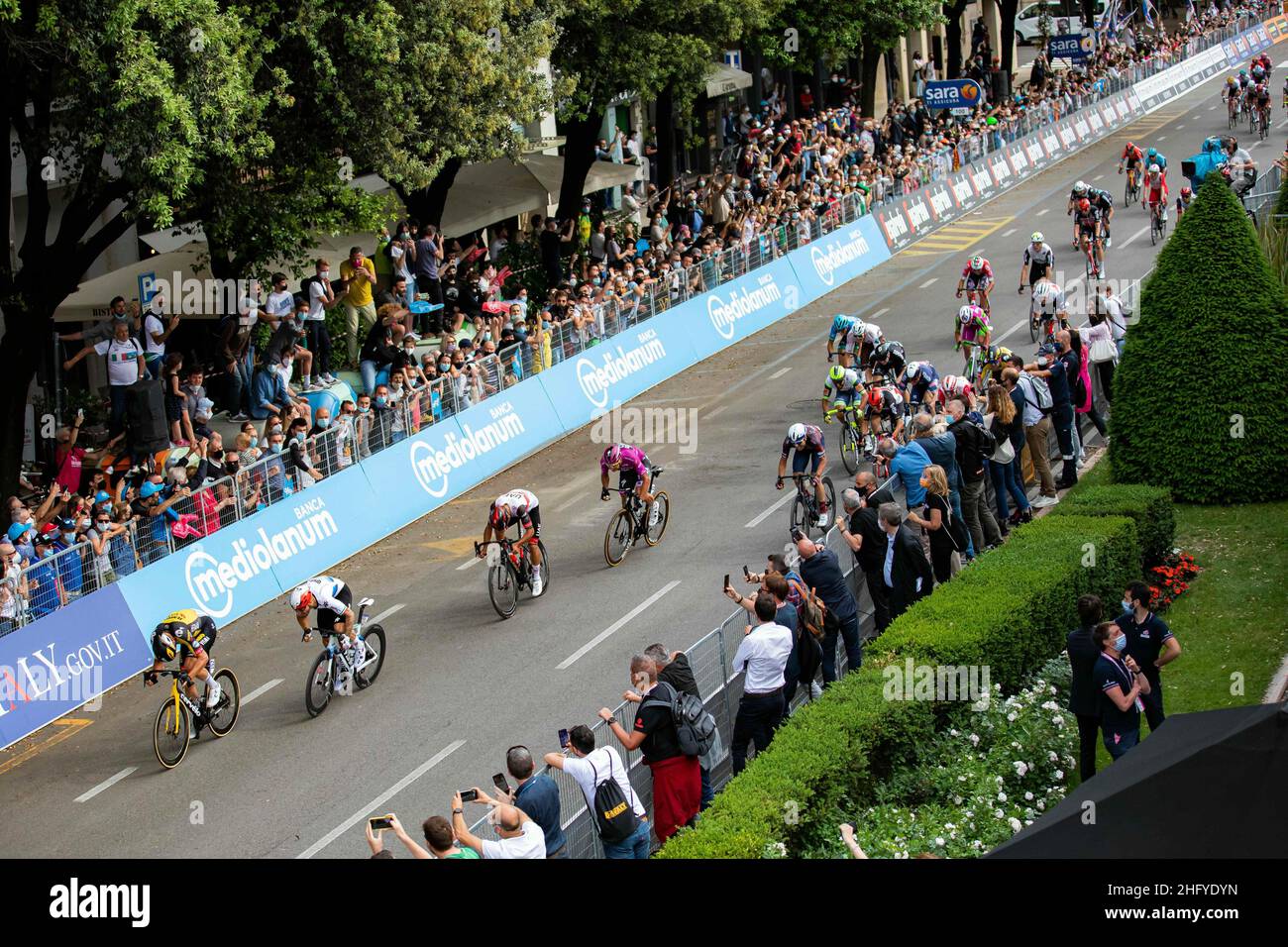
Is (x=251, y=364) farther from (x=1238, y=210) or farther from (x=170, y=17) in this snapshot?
(x=1238, y=210)

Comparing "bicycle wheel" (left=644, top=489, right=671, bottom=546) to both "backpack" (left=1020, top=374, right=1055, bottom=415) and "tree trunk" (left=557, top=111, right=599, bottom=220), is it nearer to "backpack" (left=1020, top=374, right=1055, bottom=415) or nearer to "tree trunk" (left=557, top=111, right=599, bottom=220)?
"backpack" (left=1020, top=374, right=1055, bottom=415)

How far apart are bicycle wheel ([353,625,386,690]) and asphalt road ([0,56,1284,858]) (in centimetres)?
17

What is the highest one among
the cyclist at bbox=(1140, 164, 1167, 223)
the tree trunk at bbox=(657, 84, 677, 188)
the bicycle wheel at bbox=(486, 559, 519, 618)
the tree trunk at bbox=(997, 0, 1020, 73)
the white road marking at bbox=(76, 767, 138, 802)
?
the tree trunk at bbox=(997, 0, 1020, 73)

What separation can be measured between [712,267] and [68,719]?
1708 cm

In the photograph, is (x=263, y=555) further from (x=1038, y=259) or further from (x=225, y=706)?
(x=1038, y=259)

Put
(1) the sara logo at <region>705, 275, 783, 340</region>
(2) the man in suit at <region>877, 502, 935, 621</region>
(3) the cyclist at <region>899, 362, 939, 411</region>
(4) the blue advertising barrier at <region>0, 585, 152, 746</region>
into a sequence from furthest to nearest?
(1) the sara logo at <region>705, 275, 783, 340</region> → (3) the cyclist at <region>899, 362, 939, 411</region> → (4) the blue advertising barrier at <region>0, 585, 152, 746</region> → (2) the man in suit at <region>877, 502, 935, 621</region>

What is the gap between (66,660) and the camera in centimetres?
1822

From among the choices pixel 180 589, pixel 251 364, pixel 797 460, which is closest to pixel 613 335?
pixel 251 364

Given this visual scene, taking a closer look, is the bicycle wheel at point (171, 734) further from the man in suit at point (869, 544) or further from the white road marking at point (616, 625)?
the man in suit at point (869, 544)

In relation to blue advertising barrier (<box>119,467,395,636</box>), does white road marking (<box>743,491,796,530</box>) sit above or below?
below

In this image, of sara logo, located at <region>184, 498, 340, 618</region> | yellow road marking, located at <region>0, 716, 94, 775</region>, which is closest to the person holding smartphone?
yellow road marking, located at <region>0, 716, 94, 775</region>

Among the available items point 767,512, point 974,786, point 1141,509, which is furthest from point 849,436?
point 974,786

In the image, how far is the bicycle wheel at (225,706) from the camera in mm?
17156

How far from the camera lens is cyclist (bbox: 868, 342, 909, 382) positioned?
23.6 meters
